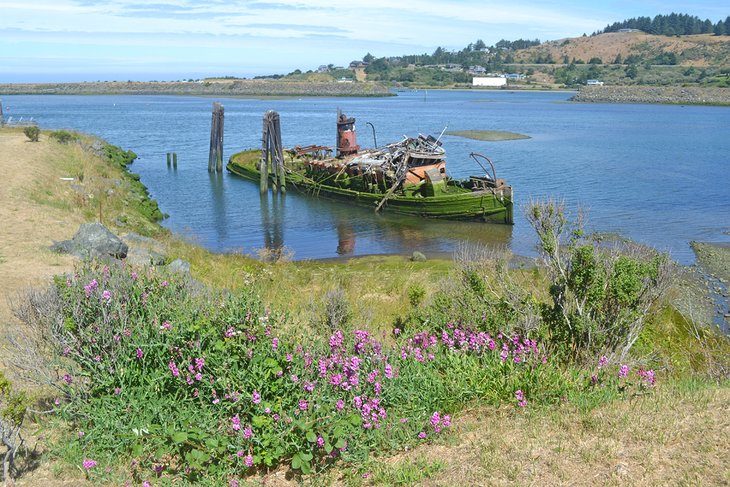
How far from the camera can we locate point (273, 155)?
3694 centimetres

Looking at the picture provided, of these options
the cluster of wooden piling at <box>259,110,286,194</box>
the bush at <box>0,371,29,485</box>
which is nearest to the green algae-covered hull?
the cluster of wooden piling at <box>259,110,286,194</box>

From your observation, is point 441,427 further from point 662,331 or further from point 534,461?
point 662,331

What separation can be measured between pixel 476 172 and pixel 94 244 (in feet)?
98.7

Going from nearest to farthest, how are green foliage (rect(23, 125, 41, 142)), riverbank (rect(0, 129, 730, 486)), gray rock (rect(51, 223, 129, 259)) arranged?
riverbank (rect(0, 129, 730, 486))
gray rock (rect(51, 223, 129, 259))
green foliage (rect(23, 125, 41, 142))

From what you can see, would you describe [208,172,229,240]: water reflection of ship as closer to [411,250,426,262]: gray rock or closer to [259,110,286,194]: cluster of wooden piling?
[259,110,286,194]: cluster of wooden piling

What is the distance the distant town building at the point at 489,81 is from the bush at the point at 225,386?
7460 inches

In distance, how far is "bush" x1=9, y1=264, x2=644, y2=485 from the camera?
5.77m

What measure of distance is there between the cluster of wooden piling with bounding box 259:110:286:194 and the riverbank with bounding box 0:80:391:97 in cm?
11242

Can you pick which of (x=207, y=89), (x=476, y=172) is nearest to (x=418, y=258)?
(x=476, y=172)

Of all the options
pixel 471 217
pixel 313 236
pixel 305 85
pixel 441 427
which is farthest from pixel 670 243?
pixel 305 85

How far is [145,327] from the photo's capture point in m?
6.41

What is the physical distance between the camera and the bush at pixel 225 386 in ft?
18.9

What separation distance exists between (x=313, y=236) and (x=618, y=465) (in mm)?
21520

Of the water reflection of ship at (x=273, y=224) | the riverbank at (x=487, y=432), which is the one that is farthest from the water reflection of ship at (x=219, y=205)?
the riverbank at (x=487, y=432)
